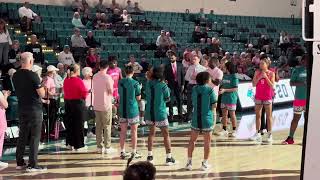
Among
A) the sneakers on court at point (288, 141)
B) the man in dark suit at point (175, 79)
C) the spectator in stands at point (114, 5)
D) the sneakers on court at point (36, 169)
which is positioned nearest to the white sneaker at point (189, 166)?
the sneakers on court at point (36, 169)

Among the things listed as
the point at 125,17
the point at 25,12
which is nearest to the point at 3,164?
the point at 25,12

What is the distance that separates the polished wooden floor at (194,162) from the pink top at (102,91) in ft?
2.77

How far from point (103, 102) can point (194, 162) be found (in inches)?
70.9

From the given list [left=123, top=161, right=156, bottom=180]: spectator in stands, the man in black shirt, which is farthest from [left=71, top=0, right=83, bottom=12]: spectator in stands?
[left=123, top=161, right=156, bottom=180]: spectator in stands

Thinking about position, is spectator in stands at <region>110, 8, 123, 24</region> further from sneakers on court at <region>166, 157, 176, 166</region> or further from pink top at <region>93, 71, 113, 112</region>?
sneakers on court at <region>166, 157, 176, 166</region>

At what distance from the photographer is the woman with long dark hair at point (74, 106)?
8734 mm

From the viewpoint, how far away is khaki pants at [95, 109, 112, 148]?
8.83m

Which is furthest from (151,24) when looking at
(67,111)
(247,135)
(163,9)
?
(67,111)

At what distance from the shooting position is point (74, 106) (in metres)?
9.01

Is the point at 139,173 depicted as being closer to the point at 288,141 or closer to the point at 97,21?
the point at 288,141

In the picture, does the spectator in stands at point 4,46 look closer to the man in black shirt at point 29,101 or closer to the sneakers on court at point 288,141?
the man in black shirt at point 29,101

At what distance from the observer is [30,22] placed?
50.8 feet

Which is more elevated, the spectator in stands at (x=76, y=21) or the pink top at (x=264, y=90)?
the spectator in stands at (x=76, y=21)

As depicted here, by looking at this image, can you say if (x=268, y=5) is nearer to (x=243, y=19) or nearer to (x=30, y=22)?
(x=243, y=19)
